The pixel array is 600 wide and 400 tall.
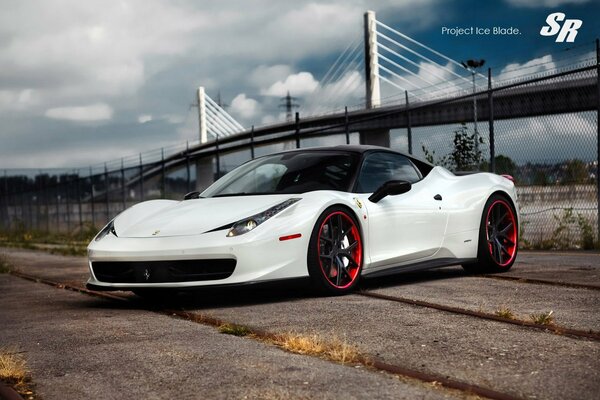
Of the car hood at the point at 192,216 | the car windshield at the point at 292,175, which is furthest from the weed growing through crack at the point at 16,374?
the car windshield at the point at 292,175

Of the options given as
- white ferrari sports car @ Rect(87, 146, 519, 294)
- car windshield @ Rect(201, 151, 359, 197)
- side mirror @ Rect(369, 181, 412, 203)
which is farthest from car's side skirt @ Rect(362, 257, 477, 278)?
car windshield @ Rect(201, 151, 359, 197)

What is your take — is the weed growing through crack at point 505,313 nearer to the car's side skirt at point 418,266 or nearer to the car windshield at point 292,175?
the car's side skirt at point 418,266

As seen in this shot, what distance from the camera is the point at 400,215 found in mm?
7160

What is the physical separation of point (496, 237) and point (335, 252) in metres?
2.39

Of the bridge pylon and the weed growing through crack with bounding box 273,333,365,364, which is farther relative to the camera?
the bridge pylon

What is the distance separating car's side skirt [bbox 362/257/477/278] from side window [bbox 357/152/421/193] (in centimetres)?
69

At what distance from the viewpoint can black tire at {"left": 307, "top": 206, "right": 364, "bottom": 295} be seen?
6332mm

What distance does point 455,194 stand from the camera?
7.86m

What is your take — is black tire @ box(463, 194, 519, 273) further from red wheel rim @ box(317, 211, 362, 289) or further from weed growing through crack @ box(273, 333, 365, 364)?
weed growing through crack @ box(273, 333, 365, 364)

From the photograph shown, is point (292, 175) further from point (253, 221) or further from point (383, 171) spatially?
point (253, 221)

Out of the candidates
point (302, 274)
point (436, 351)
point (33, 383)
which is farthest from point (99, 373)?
point (302, 274)

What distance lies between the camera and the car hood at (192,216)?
623 centimetres

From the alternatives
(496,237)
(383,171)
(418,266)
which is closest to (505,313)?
(418,266)

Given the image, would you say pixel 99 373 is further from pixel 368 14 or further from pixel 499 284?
pixel 368 14
